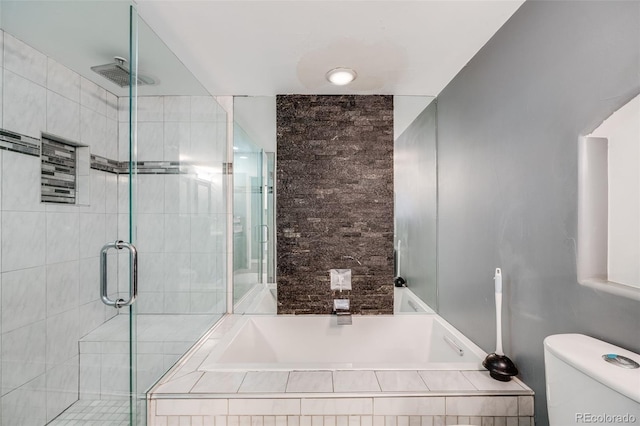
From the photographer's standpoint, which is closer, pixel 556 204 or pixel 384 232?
pixel 556 204

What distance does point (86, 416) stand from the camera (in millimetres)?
1365

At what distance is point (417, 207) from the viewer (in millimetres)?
2352

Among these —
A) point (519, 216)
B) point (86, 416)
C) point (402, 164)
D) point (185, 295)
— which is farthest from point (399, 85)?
point (86, 416)

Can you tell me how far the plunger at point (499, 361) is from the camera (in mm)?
1347

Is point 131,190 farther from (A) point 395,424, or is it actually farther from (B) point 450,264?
(B) point 450,264

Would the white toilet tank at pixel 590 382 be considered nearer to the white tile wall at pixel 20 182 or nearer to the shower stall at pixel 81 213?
the shower stall at pixel 81 213

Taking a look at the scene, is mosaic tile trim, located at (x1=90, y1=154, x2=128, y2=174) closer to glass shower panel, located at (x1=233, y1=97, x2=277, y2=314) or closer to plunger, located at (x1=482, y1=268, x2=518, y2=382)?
glass shower panel, located at (x1=233, y1=97, x2=277, y2=314)

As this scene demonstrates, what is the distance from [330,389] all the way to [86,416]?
3.54 feet

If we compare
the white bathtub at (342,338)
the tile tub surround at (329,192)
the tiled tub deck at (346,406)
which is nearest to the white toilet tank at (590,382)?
the tiled tub deck at (346,406)

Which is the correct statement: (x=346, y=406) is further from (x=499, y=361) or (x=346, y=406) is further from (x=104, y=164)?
(x=104, y=164)

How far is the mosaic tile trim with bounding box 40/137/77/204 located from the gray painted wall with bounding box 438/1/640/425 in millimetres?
1876

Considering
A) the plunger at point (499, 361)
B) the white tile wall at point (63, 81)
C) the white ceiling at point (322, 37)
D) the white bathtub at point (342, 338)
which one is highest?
the white ceiling at point (322, 37)

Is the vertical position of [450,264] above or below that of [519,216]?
below

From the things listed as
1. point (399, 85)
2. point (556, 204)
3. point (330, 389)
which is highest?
point (399, 85)
